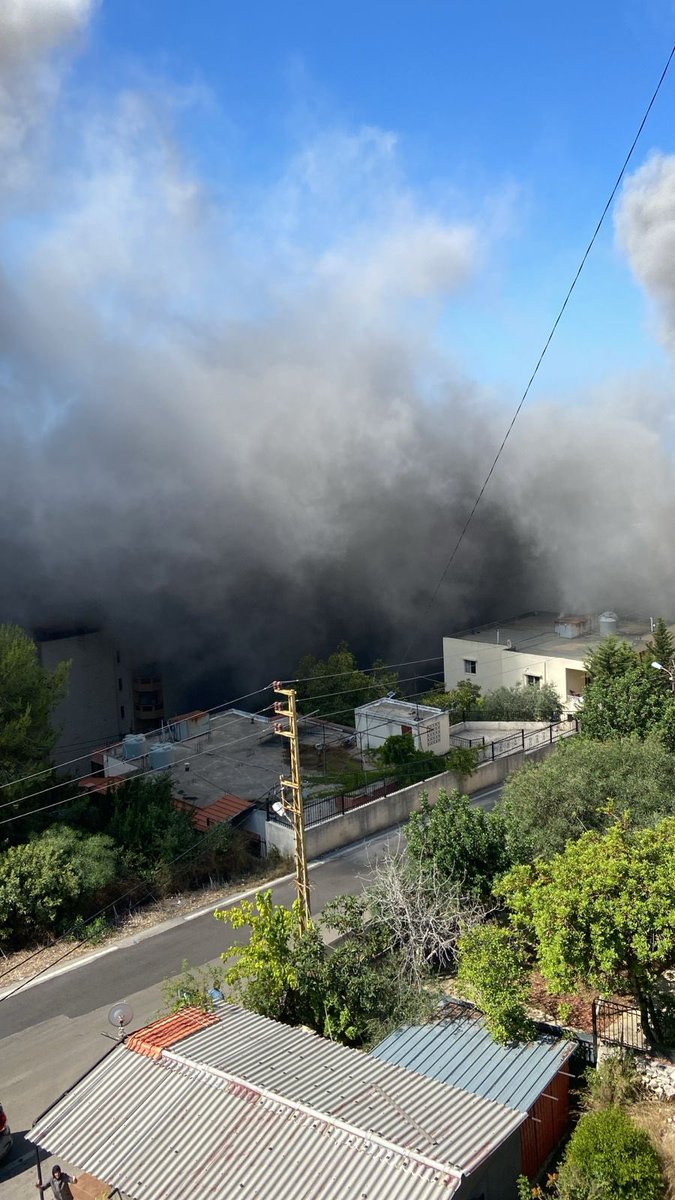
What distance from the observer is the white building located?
19500 mm

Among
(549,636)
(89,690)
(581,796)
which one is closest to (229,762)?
(89,690)

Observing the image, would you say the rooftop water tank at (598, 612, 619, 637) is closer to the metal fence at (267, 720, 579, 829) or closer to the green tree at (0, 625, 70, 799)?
the metal fence at (267, 720, 579, 829)

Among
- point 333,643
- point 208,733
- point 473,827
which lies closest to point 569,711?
point 208,733

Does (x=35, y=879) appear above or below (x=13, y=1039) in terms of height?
above

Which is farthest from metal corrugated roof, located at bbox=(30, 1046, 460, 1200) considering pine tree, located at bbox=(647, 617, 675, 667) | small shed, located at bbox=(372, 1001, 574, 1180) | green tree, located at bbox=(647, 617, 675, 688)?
pine tree, located at bbox=(647, 617, 675, 667)

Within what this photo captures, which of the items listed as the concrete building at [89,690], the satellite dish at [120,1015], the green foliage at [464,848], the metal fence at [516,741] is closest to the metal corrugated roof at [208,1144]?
the satellite dish at [120,1015]

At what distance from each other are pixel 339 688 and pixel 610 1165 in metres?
19.6

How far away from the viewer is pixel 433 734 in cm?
1958

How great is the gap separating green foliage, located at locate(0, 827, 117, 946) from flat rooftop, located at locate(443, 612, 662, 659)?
594 inches

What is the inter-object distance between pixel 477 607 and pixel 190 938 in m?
23.2

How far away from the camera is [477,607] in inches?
1344

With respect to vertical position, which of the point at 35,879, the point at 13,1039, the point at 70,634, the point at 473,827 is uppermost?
the point at 70,634

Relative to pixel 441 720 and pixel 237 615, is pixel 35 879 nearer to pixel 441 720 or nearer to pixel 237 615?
pixel 441 720

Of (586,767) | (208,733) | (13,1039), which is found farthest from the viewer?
(208,733)
